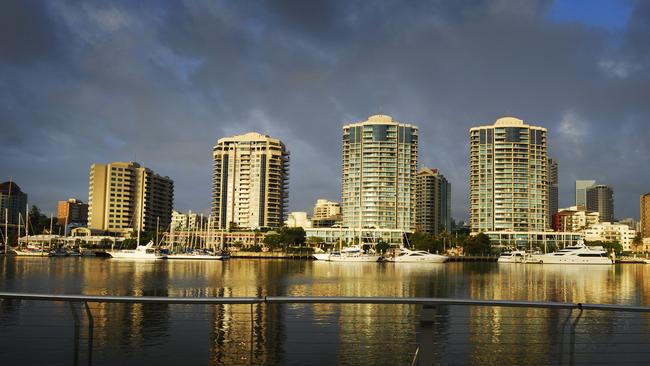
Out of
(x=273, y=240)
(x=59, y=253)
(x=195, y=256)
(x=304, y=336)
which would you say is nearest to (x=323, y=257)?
(x=273, y=240)

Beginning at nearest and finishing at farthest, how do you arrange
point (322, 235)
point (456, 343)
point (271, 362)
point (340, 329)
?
1. point (271, 362)
2. point (456, 343)
3. point (340, 329)
4. point (322, 235)

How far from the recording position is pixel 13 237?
199375 mm

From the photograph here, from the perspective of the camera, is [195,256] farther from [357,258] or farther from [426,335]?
[426,335]

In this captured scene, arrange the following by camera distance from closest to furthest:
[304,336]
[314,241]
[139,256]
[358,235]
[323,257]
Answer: [304,336], [139,256], [323,257], [314,241], [358,235]

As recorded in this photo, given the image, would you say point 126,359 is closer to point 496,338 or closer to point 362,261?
point 496,338

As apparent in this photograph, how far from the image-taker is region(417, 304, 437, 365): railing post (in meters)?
7.27

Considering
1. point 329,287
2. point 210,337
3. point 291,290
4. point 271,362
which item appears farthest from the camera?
point 329,287

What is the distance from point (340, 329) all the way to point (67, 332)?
38.7ft

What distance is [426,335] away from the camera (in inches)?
287

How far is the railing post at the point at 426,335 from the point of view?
7273mm

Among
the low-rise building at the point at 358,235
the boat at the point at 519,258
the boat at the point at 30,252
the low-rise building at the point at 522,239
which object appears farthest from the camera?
the low-rise building at the point at 522,239

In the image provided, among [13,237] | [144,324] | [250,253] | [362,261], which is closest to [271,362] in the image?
[144,324]

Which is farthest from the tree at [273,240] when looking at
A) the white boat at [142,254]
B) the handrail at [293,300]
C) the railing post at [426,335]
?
the railing post at [426,335]

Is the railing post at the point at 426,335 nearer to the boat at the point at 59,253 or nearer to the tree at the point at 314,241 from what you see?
the boat at the point at 59,253
